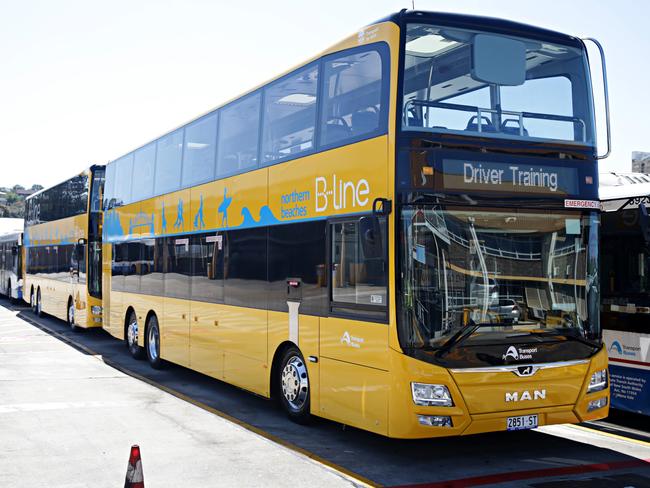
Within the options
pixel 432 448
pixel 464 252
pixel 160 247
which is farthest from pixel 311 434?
pixel 160 247

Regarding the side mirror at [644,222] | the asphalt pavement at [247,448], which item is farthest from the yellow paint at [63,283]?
the side mirror at [644,222]

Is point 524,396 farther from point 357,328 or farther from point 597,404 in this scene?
point 357,328

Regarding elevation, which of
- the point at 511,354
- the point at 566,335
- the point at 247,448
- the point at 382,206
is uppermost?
the point at 382,206

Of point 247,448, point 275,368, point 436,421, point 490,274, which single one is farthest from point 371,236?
point 275,368

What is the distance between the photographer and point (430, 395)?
7.15m

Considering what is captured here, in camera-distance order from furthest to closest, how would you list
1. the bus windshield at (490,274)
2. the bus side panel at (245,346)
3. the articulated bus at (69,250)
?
the articulated bus at (69,250) → the bus side panel at (245,346) → the bus windshield at (490,274)

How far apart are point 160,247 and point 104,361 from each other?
2.85 meters

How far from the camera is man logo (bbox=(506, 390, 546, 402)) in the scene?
7.39 m

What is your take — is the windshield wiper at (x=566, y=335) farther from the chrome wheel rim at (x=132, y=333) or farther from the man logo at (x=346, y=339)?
the chrome wheel rim at (x=132, y=333)

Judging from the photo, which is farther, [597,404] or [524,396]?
[597,404]

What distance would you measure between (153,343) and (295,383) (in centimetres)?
629

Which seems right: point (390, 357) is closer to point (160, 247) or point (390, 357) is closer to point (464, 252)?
point (464, 252)

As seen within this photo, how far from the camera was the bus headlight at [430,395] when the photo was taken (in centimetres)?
714

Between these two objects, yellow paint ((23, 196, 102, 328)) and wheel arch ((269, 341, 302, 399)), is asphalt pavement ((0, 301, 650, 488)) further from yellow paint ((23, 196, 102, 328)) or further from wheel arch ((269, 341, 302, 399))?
yellow paint ((23, 196, 102, 328))
